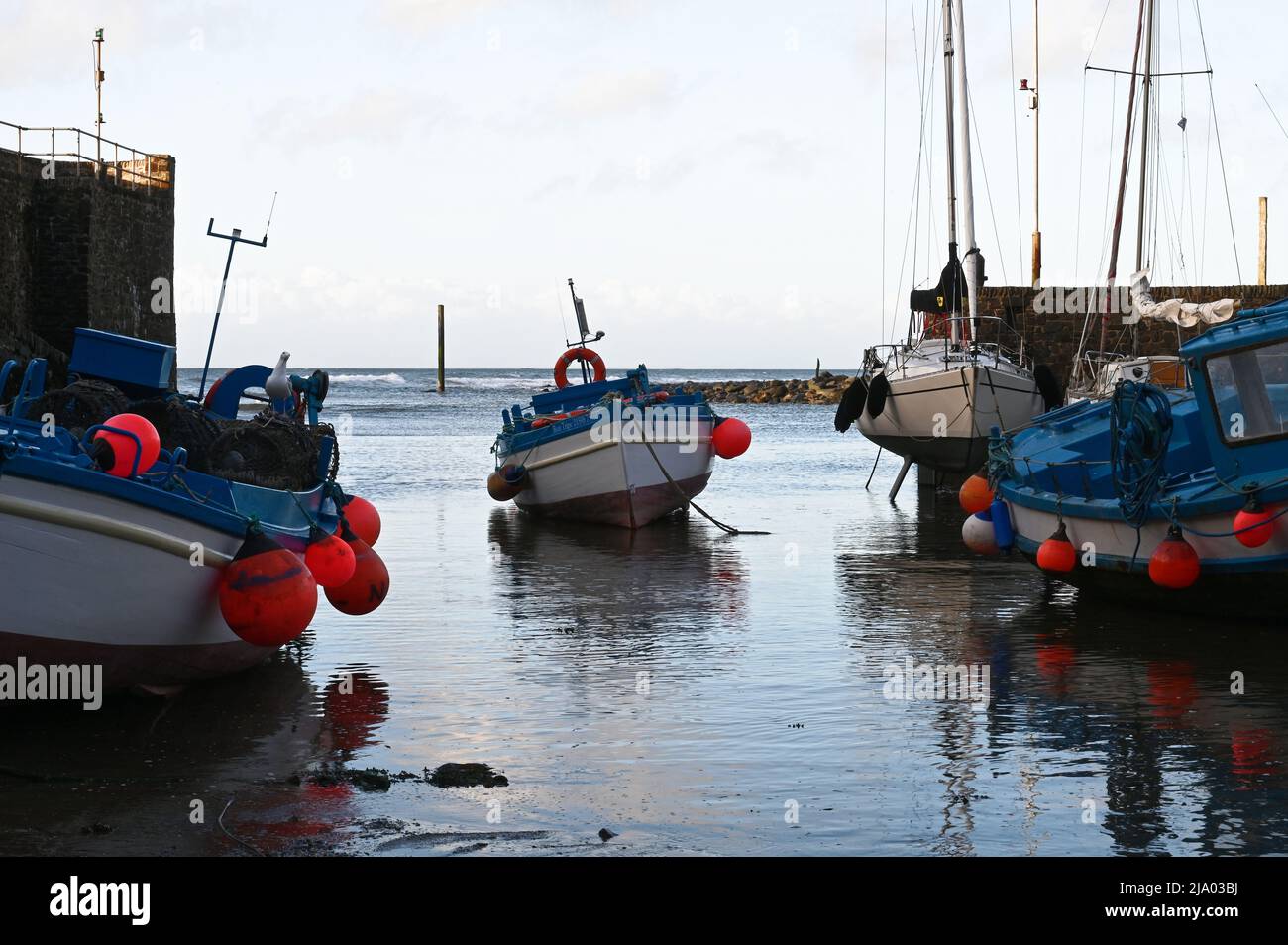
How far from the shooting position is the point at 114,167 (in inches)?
1443

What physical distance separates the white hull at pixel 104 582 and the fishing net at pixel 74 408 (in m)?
1.46

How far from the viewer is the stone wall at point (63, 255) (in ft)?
104

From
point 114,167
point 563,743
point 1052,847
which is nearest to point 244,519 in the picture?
point 563,743

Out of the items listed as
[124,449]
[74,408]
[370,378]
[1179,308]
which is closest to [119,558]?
[124,449]

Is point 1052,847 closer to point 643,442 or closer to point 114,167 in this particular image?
point 643,442

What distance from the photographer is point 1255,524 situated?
1038 cm

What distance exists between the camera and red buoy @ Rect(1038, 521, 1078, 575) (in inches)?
483

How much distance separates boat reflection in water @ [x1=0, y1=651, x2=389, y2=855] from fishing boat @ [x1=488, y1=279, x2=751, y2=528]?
9857mm

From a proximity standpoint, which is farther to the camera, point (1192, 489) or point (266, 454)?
point (1192, 489)

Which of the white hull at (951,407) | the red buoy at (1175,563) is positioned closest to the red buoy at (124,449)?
the red buoy at (1175,563)

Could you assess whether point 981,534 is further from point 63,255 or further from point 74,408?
point 63,255

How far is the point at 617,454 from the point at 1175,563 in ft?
30.8
